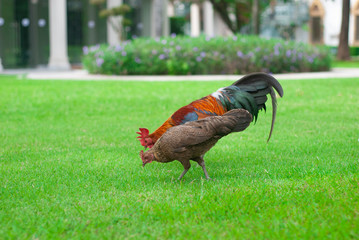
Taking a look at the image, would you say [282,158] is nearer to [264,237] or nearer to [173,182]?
[173,182]

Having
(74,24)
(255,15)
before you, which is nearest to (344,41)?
(255,15)

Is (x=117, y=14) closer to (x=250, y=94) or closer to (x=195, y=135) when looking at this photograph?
(x=250, y=94)

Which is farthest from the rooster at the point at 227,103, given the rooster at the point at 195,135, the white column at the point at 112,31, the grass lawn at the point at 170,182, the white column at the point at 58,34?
the white column at the point at 112,31

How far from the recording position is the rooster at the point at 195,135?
4.17 meters

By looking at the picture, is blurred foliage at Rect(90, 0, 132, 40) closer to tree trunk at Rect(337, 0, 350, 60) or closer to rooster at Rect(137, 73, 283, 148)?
tree trunk at Rect(337, 0, 350, 60)

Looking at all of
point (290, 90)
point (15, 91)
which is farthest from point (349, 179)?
point (15, 91)

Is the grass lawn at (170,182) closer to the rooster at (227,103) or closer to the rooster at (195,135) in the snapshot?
the rooster at (195,135)

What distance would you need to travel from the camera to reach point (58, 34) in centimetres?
2217

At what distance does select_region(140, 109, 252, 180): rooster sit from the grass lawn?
347mm

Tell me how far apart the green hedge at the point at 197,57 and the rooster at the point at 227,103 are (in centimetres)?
1099

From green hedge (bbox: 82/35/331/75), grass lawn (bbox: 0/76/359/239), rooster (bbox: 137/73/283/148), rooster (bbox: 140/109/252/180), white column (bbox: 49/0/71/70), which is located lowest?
grass lawn (bbox: 0/76/359/239)

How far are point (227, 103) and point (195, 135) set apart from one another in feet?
A: 2.84

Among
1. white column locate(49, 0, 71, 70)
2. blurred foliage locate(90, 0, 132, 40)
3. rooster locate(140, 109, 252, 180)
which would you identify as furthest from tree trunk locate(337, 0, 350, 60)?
rooster locate(140, 109, 252, 180)

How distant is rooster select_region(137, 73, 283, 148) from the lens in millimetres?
4633
